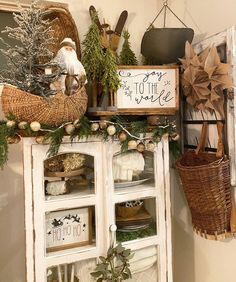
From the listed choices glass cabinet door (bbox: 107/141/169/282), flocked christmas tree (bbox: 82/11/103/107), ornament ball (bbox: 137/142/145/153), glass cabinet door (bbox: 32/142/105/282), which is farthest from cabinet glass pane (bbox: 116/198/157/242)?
flocked christmas tree (bbox: 82/11/103/107)

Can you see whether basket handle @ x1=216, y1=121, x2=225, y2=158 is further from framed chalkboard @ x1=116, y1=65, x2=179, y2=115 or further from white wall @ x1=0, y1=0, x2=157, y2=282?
white wall @ x1=0, y1=0, x2=157, y2=282

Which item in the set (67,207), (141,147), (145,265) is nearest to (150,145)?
(141,147)

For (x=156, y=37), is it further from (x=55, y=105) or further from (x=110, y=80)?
(x=55, y=105)

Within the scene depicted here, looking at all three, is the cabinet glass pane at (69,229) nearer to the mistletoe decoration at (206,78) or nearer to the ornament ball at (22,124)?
the ornament ball at (22,124)

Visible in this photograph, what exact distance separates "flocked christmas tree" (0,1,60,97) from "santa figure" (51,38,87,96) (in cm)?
4

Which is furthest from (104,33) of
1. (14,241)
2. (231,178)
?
(14,241)

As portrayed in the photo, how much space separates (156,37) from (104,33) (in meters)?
0.23

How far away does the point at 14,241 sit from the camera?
4.56ft

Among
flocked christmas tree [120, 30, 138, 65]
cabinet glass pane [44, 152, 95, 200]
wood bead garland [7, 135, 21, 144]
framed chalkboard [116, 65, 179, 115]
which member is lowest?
cabinet glass pane [44, 152, 95, 200]

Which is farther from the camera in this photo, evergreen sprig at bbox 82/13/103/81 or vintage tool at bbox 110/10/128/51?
vintage tool at bbox 110/10/128/51

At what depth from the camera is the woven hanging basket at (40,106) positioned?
102cm

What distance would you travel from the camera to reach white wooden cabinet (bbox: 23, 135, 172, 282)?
1.09m

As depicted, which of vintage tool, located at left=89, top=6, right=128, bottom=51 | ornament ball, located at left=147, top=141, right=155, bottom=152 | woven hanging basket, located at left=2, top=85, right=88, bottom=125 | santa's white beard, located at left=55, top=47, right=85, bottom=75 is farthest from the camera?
vintage tool, located at left=89, top=6, right=128, bottom=51

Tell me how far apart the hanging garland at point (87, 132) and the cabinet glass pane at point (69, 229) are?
0.80ft
